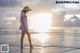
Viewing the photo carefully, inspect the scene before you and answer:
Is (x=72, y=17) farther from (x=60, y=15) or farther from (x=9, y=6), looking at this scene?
(x=9, y=6)

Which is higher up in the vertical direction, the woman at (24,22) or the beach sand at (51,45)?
the woman at (24,22)

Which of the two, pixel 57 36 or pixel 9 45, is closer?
pixel 9 45

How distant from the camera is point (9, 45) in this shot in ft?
28.5

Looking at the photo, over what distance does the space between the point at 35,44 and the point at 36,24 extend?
405 millimetres

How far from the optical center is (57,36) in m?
9.94

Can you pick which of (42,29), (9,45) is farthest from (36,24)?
(9,45)

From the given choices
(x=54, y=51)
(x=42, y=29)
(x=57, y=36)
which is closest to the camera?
(x=54, y=51)

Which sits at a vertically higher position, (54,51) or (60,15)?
(60,15)

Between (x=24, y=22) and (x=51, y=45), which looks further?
(x=51, y=45)

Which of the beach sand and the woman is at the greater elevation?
the woman

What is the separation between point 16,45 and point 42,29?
60 cm

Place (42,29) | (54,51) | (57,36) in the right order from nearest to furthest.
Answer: (54,51) < (42,29) < (57,36)

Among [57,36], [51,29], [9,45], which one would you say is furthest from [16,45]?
[57,36]

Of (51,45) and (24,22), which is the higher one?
(24,22)
